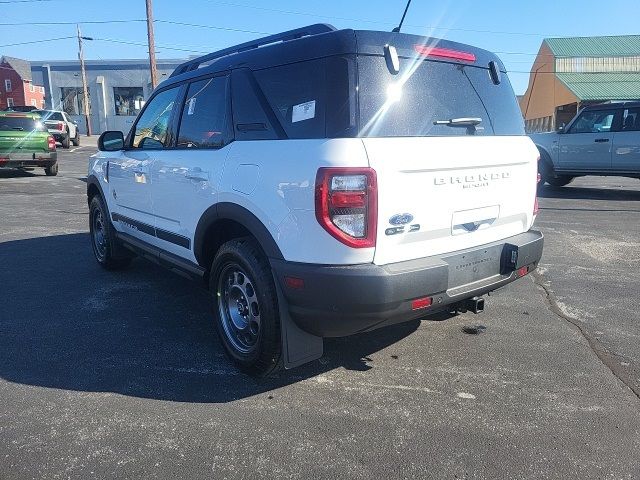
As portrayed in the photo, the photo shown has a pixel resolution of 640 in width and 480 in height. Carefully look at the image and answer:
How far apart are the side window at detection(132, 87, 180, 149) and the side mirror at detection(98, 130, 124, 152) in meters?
0.41

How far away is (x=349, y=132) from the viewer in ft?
8.79

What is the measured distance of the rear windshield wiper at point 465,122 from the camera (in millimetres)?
3120

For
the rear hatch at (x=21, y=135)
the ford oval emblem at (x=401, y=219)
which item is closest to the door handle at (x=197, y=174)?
the ford oval emblem at (x=401, y=219)

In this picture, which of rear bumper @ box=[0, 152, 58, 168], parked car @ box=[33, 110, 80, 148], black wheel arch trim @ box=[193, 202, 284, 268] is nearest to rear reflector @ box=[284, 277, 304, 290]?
black wheel arch trim @ box=[193, 202, 284, 268]

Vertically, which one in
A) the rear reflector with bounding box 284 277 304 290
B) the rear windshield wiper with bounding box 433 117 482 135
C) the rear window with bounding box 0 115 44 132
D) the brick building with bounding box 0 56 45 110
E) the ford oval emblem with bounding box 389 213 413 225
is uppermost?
the brick building with bounding box 0 56 45 110

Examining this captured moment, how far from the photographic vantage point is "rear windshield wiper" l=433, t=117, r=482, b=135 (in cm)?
312

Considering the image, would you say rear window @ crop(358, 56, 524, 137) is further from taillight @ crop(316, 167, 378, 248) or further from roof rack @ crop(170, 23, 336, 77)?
roof rack @ crop(170, 23, 336, 77)

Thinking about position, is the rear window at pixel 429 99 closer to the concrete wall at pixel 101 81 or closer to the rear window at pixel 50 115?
the rear window at pixel 50 115

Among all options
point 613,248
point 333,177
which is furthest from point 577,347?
point 613,248

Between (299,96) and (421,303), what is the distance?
1345 millimetres

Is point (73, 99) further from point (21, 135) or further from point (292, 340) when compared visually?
point (292, 340)

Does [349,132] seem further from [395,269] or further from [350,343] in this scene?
[350,343]

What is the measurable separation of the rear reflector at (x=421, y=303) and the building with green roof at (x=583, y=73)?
3608 cm

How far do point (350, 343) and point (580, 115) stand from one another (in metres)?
11.3
